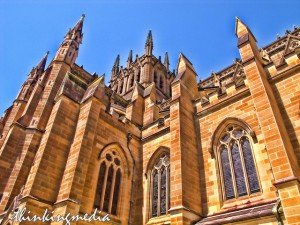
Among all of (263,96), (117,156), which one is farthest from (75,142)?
(263,96)

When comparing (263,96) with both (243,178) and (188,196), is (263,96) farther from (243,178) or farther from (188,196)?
(188,196)

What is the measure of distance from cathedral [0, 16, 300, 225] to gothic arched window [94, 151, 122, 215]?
0.05 metres

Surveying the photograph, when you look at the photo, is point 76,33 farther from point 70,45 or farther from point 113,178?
point 113,178

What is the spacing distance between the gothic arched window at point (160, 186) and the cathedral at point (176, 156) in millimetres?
47

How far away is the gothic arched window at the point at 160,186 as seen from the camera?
36.7ft

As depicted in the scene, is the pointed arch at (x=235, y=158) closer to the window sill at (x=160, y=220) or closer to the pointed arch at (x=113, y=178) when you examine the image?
the window sill at (x=160, y=220)

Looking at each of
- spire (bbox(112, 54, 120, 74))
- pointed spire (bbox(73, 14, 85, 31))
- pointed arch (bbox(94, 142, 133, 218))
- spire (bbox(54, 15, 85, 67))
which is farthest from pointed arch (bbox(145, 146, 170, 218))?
spire (bbox(112, 54, 120, 74))

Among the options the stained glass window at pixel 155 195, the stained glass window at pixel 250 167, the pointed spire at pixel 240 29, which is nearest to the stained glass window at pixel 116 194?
the stained glass window at pixel 155 195

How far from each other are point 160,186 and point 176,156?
234 cm

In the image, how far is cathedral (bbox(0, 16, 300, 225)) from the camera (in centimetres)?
842

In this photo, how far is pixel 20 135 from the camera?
14.4m

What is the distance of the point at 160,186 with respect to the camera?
38.9ft

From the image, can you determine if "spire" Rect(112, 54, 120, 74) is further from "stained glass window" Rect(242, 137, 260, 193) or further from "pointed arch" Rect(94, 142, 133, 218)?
"stained glass window" Rect(242, 137, 260, 193)

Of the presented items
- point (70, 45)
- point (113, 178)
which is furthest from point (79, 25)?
point (113, 178)
